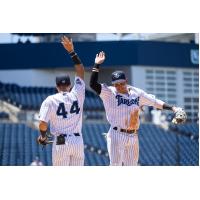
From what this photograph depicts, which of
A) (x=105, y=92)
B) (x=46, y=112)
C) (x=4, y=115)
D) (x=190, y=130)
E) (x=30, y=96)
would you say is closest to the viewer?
(x=46, y=112)

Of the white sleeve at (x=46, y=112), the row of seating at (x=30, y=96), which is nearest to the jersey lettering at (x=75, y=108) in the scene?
the white sleeve at (x=46, y=112)

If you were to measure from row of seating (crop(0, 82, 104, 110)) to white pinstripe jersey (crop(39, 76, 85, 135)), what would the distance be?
35.0 feet

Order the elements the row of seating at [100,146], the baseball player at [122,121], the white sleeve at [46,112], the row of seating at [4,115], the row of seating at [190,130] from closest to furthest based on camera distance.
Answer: the white sleeve at [46,112] → the baseball player at [122,121] → the row of seating at [100,146] → the row of seating at [4,115] → the row of seating at [190,130]

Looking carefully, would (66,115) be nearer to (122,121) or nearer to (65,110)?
(65,110)

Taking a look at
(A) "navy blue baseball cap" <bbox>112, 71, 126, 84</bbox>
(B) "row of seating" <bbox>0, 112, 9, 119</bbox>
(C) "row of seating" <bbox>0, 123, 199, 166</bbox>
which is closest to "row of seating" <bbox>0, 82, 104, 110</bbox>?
(B) "row of seating" <bbox>0, 112, 9, 119</bbox>

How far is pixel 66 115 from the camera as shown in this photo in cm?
598

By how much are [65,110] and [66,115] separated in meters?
0.04

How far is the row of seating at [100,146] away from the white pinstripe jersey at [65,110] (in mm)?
7746

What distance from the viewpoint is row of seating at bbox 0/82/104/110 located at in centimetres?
1677

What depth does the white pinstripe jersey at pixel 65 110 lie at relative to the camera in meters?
5.95

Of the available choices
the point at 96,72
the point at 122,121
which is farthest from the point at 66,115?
the point at 122,121

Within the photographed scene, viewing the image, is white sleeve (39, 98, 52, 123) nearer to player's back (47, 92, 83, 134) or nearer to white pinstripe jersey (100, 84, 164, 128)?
player's back (47, 92, 83, 134)

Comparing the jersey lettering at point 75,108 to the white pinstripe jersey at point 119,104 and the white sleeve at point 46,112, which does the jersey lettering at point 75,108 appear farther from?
the white pinstripe jersey at point 119,104
